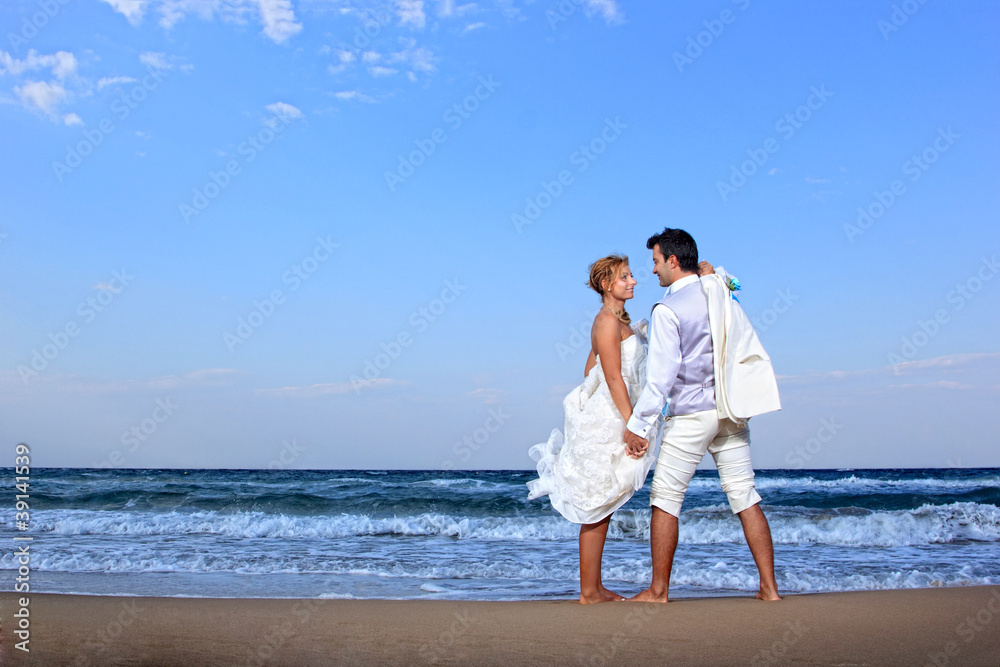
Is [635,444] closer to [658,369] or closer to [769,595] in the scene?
[658,369]

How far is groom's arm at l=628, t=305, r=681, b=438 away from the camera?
11.0 ft

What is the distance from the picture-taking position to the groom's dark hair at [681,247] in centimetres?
362

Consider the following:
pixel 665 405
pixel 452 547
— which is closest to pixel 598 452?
pixel 665 405

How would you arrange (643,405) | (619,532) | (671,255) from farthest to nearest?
(619,532)
(671,255)
(643,405)

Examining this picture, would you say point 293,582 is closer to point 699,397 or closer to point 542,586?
point 542,586

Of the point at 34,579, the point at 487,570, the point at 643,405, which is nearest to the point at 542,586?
the point at 487,570

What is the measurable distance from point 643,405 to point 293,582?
4069mm

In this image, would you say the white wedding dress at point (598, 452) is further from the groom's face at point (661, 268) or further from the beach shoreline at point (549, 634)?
the beach shoreline at point (549, 634)

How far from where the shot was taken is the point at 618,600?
3715mm

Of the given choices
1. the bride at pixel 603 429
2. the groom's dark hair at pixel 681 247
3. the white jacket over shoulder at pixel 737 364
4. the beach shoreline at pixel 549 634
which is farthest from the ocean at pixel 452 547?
the groom's dark hair at pixel 681 247

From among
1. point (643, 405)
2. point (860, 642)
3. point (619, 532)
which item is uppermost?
point (643, 405)

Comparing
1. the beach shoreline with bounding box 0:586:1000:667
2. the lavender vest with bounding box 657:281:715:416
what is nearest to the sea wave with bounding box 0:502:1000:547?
the beach shoreline with bounding box 0:586:1000:667

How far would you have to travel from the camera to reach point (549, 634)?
10.7 feet

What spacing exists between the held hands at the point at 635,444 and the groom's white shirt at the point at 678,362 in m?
0.04
